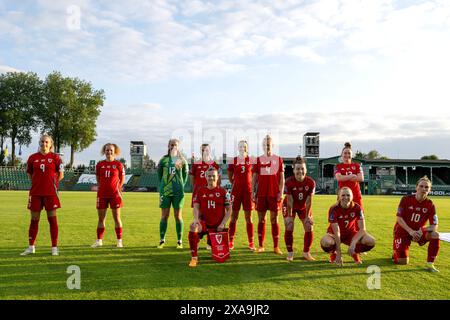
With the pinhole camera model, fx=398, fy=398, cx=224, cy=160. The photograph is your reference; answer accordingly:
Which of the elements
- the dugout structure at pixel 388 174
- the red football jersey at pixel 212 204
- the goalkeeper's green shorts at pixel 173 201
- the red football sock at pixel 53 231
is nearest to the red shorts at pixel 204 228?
the red football jersey at pixel 212 204

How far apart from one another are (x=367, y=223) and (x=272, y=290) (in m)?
9.17

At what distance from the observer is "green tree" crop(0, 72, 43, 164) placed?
2509 inches

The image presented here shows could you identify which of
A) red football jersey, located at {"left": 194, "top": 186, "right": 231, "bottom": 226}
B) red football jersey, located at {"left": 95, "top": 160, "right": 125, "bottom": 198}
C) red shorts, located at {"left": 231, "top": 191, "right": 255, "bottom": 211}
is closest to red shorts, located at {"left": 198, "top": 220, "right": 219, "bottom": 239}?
red football jersey, located at {"left": 194, "top": 186, "right": 231, "bottom": 226}

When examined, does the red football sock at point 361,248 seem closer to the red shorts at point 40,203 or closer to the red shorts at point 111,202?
the red shorts at point 111,202

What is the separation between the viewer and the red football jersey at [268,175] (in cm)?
744

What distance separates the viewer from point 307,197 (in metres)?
7.07

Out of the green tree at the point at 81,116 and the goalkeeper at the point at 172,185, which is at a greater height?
the green tree at the point at 81,116

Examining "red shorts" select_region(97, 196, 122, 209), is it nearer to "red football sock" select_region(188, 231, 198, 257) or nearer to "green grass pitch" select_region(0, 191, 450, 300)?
"green grass pitch" select_region(0, 191, 450, 300)

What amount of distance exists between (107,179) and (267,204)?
10.4 feet

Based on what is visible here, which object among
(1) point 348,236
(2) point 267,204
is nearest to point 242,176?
(2) point 267,204

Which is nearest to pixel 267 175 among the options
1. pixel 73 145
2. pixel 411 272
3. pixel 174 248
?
pixel 174 248

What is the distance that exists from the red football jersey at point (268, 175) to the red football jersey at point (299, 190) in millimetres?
420

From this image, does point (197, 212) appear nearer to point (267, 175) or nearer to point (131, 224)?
point (267, 175)
